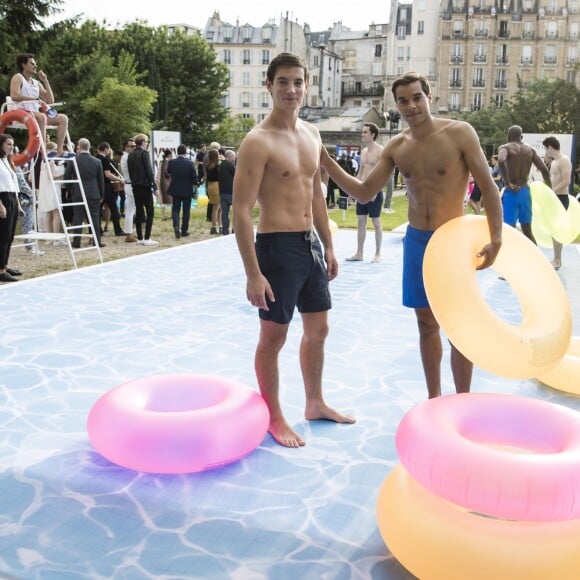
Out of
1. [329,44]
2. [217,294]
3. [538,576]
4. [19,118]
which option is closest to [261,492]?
[538,576]

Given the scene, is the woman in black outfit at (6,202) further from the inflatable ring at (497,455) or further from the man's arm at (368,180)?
the inflatable ring at (497,455)

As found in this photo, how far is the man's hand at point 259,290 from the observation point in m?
3.30

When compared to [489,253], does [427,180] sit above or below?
above

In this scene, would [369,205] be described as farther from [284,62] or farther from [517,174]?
[284,62]

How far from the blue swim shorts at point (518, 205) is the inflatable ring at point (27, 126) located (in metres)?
6.64

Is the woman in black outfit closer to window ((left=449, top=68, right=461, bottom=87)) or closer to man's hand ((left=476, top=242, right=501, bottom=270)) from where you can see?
man's hand ((left=476, top=242, right=501, bottom=270))

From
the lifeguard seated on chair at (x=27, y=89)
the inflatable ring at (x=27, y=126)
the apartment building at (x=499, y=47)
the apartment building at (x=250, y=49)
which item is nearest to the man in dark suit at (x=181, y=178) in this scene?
the lifeguard seated on chair at (x=27, y=89)

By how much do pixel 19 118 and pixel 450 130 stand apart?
7.58m

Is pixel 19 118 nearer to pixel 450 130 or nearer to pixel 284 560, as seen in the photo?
pixel 450 130

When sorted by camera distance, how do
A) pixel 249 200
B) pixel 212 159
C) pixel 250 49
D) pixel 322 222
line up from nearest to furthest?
pixel 249 200 → pixel 322 222 → pixel 212 159 → pixel 250 49

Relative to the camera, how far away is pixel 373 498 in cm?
307

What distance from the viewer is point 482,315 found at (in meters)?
3.13

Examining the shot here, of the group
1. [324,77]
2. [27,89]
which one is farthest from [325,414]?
[324,77]

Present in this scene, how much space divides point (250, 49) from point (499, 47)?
92.7 feet
